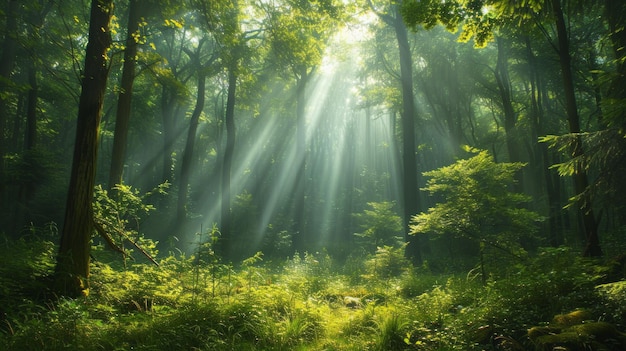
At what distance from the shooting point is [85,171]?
5262 millimetres

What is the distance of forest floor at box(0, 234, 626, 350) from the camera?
12.3 feet

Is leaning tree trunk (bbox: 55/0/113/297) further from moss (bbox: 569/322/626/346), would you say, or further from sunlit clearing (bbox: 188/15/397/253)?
sunlit clearing (bbox: 188/15/397/253)

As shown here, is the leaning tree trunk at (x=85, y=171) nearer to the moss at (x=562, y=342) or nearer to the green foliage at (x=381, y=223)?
the moss at (x=562, y=342)

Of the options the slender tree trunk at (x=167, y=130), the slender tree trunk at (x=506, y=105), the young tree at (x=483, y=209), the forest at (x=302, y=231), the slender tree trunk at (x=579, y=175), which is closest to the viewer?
the forest at (x=302, y=231)

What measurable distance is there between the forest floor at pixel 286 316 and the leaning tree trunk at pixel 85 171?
332 millimetres

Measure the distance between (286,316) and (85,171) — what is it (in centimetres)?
398

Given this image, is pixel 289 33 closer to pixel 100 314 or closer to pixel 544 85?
pixel 100 314

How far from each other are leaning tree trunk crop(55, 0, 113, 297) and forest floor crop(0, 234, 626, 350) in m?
0.33

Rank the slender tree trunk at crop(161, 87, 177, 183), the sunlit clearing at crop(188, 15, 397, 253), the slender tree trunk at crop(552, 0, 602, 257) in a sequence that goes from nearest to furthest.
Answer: the slender tree trunk at crop(552, 0, 602, 257)
the slender tree trunk at crop(161, 87, 177, 183)
the sunlit clearing at crop(188, 15, 397, 253)

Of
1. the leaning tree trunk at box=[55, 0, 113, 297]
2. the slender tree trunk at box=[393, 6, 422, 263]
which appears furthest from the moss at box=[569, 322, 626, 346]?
the slender tree trunk at box=[393, 6, 422, 263]

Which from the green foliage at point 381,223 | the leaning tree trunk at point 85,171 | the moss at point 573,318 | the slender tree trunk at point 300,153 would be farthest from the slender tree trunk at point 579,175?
the slender tree trunk at point 300,153

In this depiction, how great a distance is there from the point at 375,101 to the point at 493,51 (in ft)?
27.7

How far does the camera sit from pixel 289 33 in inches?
354

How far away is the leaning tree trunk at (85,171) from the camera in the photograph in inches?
199
